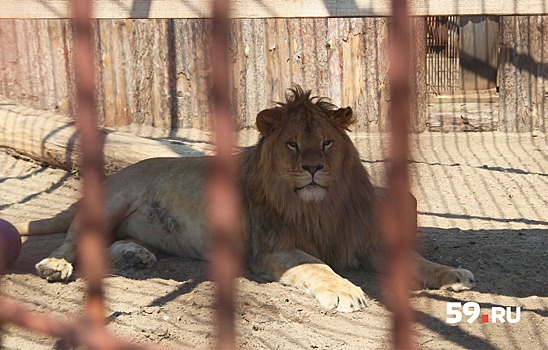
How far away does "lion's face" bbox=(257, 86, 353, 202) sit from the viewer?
3.83 m

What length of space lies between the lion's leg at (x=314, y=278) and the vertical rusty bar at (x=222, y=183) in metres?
2.38

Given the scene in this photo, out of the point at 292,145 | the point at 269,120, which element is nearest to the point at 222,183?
the point at 292,145

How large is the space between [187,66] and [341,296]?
183 inches

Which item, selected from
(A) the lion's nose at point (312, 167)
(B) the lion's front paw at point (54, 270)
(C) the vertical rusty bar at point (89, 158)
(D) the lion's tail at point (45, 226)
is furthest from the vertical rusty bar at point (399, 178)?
(D) the lion's tail at point (45, 226)

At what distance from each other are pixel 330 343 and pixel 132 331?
738 mm

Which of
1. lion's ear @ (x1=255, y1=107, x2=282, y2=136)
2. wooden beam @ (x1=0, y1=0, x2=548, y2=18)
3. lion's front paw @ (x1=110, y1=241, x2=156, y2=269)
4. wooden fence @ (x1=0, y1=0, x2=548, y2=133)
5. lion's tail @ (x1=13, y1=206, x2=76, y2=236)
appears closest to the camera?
wooden beam @ (x1=0, y1=0, x2=548, y2=18)

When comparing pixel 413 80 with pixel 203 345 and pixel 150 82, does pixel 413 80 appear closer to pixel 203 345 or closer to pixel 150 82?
pixel 150 82

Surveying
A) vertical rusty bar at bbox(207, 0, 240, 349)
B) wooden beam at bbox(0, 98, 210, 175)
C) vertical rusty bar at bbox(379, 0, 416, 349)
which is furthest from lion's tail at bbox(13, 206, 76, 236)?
vertical rusty bar at bbox(379, 0, 416, 349)

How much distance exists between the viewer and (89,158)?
4.09ft

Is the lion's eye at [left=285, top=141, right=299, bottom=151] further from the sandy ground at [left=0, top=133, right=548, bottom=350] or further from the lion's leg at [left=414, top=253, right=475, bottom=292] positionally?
the lion's leg at [left=414, top=253, right=475, bottom=292]

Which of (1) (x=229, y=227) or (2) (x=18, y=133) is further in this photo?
(2) (x=18, y=133)

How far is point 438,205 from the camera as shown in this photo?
219 inches

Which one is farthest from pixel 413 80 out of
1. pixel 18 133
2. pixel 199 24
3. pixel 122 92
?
pixel 18 133

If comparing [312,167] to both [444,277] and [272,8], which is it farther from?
[272,8]
